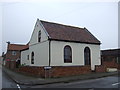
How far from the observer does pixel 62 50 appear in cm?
2022

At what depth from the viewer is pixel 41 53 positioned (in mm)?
21328

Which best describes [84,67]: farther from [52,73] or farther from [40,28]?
[40,28]

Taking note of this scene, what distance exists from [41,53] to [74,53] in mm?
4623

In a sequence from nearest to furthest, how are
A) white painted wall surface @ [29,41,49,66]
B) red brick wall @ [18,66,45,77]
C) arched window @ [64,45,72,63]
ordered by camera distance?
red brick wall @ [18,66,45,77], white painted wall surface @ [29,41,49,66], arched window @ [64,45,72,63]

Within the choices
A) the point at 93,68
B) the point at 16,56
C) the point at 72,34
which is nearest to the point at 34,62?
the point at 72,34

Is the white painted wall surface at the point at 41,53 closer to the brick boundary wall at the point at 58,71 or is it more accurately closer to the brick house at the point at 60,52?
the brick house at the point at 60,52

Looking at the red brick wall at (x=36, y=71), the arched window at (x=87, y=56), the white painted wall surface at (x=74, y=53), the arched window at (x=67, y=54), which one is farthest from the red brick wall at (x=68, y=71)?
the arched window at (x=87, y=56)

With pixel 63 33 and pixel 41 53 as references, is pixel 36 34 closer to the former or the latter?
pixel 41 53

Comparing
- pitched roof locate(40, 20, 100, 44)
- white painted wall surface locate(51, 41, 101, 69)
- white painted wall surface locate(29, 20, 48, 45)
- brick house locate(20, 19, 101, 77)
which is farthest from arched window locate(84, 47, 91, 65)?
white painted wall surface locate(29, 20, 48, 45)

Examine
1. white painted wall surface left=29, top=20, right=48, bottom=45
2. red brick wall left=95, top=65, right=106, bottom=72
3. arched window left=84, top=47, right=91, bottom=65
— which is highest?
white painted wall surface left=29, top=20, right=48, bottom=45

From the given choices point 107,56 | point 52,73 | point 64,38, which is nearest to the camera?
point 52,73

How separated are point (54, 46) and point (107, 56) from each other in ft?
70.5

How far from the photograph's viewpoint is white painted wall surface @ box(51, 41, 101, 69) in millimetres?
19484

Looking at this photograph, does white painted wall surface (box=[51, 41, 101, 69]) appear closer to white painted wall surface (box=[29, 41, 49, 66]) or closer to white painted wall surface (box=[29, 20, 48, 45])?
white painted wall surface (box=[29, 41, 49, 66])
